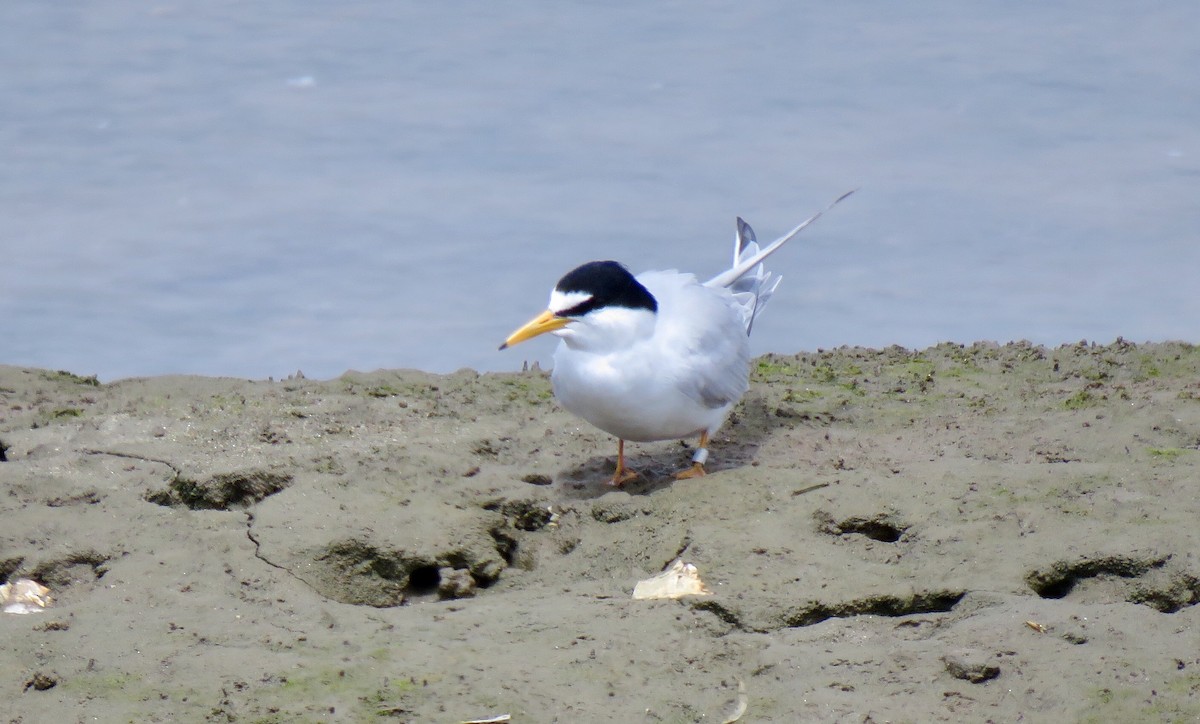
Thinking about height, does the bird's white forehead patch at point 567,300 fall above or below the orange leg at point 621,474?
above

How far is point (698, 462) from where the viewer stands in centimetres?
473

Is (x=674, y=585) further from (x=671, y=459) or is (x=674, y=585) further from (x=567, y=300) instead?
(x=671, y=459)

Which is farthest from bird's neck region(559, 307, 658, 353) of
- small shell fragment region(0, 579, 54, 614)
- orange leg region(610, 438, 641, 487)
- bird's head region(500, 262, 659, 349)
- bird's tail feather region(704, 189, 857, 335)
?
small shell fragment region(0, 579, 54, 614)

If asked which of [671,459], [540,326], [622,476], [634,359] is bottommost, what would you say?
[671,459]

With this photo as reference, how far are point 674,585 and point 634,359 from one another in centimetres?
102

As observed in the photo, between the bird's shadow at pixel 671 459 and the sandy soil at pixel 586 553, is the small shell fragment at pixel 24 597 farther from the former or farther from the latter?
the bird's shadow at pixel 671 459

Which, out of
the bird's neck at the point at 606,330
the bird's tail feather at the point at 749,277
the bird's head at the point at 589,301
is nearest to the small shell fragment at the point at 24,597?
the bird's head at the point at 589,301

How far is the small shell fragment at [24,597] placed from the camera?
3736 mm

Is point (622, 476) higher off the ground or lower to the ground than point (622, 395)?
lower

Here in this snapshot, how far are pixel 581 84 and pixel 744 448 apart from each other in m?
7.07

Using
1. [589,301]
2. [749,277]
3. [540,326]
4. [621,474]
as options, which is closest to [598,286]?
[589,301]

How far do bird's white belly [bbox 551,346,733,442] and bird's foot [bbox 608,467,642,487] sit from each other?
5.9 inches

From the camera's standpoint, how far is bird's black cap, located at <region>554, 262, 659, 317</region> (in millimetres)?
4503

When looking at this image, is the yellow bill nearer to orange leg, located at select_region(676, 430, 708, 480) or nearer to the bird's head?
the bird's head
